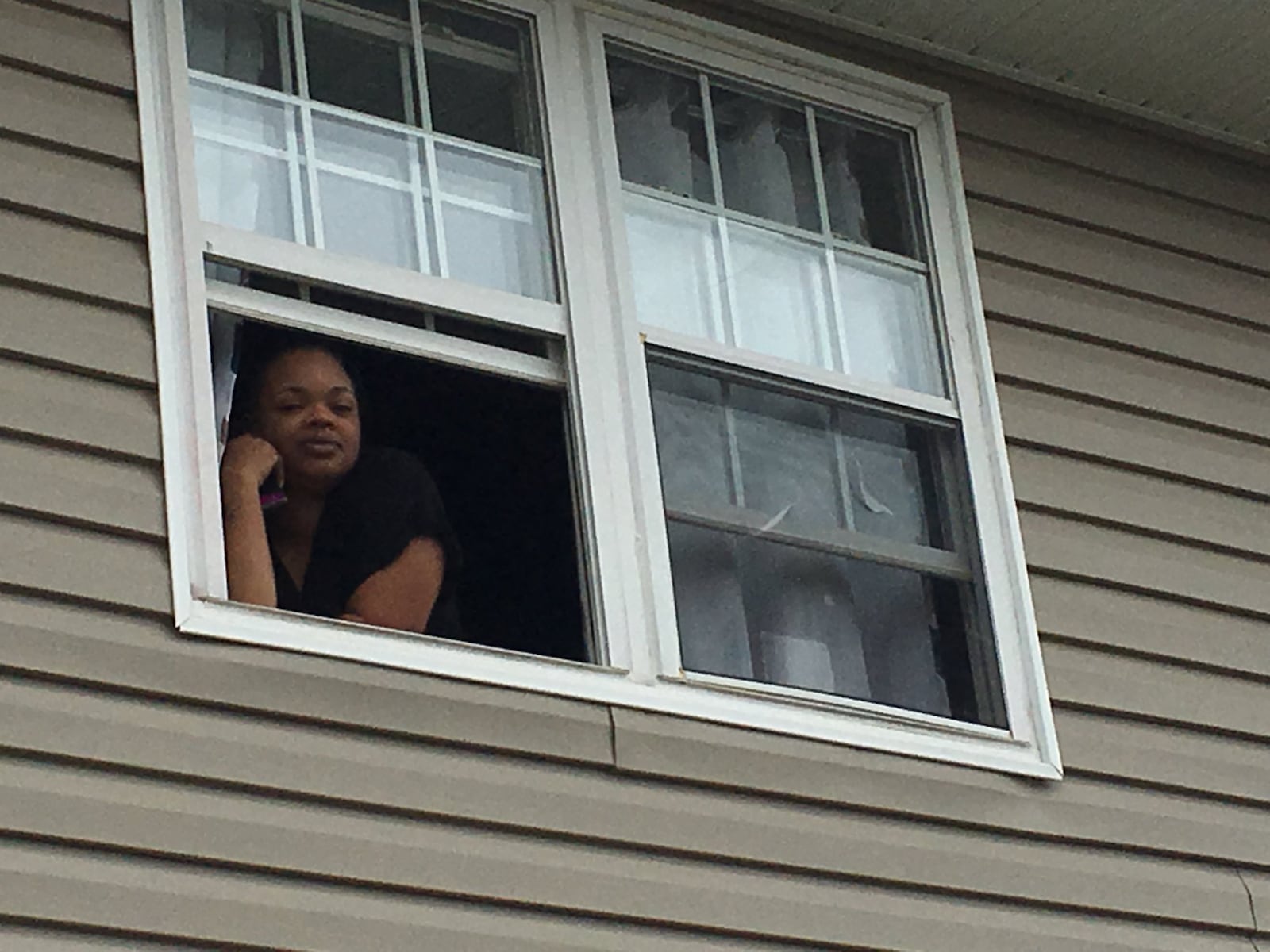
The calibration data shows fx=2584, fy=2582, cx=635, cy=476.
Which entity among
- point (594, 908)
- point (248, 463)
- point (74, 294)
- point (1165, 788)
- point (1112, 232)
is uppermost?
point (1112, 232)

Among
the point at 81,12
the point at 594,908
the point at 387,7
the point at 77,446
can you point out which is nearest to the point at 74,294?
the point at 77,446

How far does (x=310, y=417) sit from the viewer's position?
5586 millimetres

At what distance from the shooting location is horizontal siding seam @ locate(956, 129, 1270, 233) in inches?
271

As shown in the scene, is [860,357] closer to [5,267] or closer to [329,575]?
[329,575]

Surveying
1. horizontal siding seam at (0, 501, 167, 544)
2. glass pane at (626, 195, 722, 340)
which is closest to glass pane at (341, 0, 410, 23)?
glass pane at (626, 195, 722, 340)

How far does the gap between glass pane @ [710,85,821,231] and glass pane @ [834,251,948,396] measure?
0.57ft

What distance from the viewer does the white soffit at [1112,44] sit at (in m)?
6.70

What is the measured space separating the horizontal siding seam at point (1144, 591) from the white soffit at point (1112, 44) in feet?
4.77

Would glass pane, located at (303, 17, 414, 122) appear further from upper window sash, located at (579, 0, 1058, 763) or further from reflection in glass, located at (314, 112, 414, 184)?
upper window sash, located at (579, 0, 1058, 763)

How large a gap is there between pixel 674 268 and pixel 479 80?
644 mm

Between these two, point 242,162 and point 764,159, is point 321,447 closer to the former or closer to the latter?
point 242,162

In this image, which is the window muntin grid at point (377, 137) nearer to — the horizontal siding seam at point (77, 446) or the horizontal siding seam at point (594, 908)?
the horizontal siding seam at point (77, 446)

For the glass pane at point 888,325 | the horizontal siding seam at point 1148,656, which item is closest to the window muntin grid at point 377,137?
the glass pane at point 888,325

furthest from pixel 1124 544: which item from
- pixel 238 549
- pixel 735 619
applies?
pixel 238 549
